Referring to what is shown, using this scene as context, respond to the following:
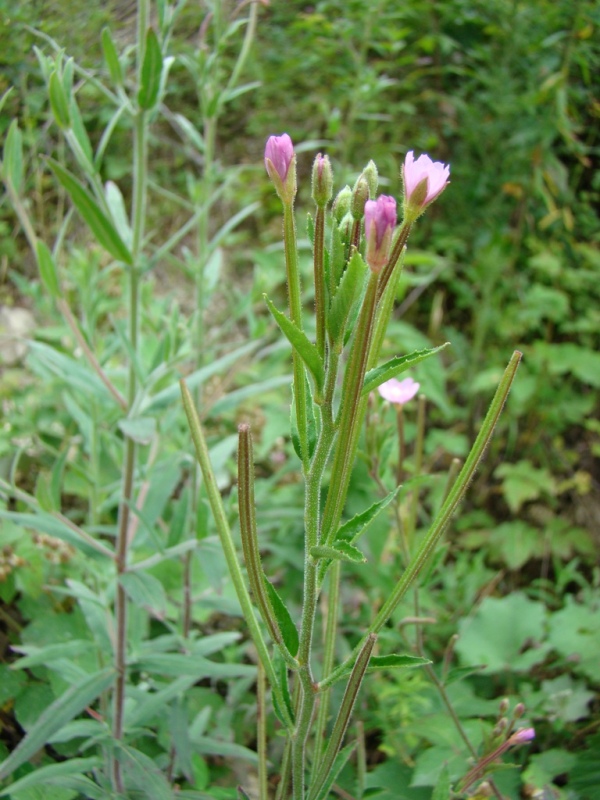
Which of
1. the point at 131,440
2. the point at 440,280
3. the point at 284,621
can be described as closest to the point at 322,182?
the point at 284,621

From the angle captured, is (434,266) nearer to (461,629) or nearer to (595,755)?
(461,629)

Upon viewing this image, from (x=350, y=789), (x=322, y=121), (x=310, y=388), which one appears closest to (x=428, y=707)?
(x=350, y=789)

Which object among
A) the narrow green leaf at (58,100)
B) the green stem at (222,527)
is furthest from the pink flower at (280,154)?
the narrow green leaf at (58,100)

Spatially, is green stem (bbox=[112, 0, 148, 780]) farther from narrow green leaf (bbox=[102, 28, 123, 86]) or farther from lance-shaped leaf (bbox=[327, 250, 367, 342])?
lance-shaped leaf (bbox=[327, 250, 367, 342])

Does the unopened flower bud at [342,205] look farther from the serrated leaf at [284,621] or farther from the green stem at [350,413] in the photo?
the serrated leaf at [284,621]

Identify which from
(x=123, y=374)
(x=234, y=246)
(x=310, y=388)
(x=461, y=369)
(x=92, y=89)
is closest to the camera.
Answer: (x=310, y=388)

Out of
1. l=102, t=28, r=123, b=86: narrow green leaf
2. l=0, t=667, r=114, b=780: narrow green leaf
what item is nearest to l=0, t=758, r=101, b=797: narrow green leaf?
l=0, t=667, r=114, b=780: narrow green leaf
